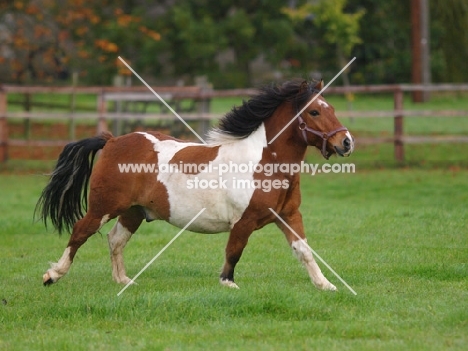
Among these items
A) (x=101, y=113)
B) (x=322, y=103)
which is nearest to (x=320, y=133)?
(x=322, y=103)

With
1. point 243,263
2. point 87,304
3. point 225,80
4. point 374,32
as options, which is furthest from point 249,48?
point 87,304

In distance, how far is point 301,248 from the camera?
295 inches

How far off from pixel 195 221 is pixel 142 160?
2.63ft

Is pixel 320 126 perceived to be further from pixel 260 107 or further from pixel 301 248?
pixel 301 248

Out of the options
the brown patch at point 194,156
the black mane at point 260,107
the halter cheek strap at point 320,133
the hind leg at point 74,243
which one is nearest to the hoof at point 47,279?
the hind leg at point 74,243

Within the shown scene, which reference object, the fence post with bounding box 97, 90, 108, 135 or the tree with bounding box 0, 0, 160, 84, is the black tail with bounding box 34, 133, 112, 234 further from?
the tree with bounding box 0, 0, 160, 84

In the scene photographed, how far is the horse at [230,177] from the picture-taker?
7.46 m

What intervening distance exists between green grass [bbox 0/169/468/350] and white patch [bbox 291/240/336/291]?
0.49 ft

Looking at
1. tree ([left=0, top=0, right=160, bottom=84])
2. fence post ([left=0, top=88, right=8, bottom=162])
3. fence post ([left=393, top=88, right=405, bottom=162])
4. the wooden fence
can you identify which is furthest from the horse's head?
tree ([left=0, top=0, right=160, bottom=84])

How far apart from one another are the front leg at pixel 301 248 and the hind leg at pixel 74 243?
1.72 meters

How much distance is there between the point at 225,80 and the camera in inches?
1251

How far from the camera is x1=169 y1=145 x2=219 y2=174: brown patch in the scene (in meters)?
7.72

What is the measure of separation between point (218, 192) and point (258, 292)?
1082 millimetres

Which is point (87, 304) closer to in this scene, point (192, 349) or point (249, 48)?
point (192, 349)
